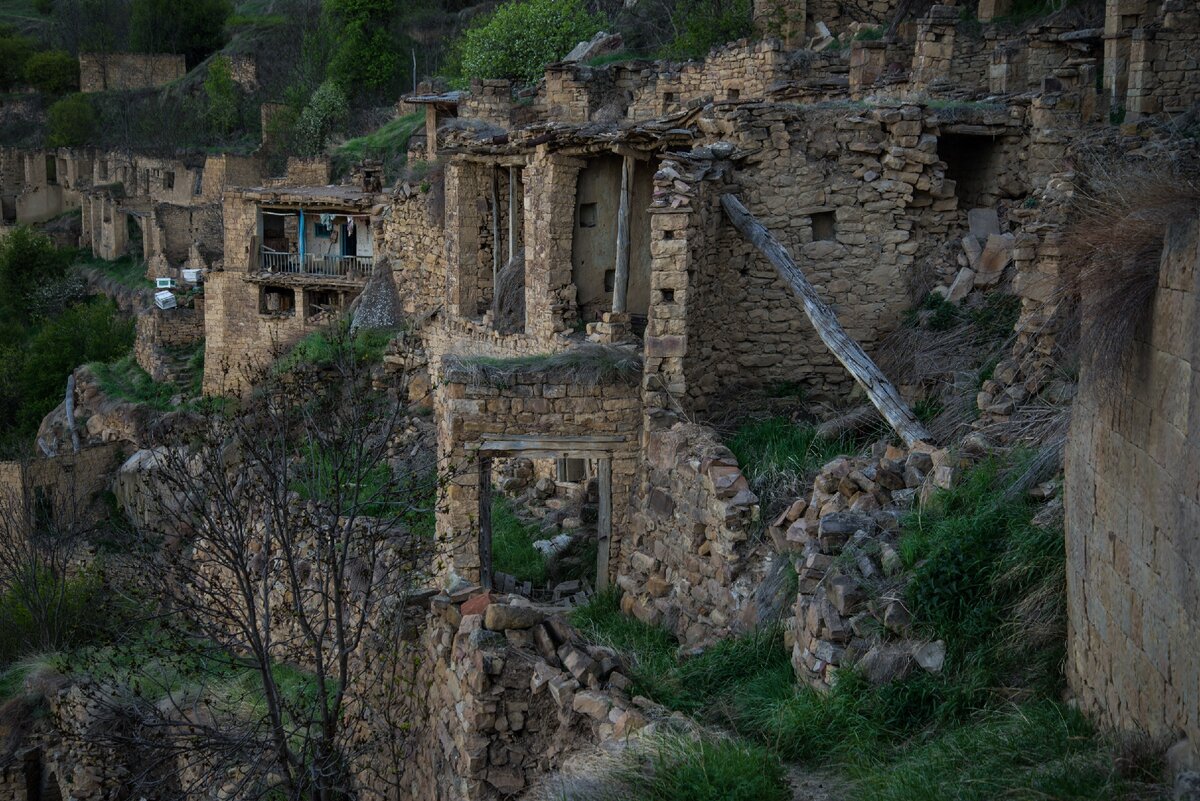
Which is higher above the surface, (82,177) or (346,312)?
(82,177)

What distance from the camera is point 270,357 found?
89.2ft

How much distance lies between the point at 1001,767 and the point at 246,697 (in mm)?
6743

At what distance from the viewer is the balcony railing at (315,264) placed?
2891 centimetres

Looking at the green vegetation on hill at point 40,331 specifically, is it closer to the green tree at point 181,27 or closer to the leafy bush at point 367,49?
the leafy bush at point 367,49

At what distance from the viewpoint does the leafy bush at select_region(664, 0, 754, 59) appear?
24.0 m

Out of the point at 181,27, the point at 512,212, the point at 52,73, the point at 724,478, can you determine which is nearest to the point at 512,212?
the point at 512,212

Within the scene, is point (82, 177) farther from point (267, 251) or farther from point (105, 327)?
point (267, 251)

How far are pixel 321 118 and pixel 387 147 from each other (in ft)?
29.7

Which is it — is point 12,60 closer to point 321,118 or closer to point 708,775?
point 321,118

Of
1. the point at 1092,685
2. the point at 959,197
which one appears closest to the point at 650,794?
the point at 1092,685

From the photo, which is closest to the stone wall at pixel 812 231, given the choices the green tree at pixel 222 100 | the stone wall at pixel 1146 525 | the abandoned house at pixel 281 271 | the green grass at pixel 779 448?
the green grass at pixel 779 448

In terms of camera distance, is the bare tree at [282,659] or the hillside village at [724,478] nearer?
the hillside village at [724,478]

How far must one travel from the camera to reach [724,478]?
35.2 feet

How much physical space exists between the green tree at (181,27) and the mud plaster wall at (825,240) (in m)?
57.8
